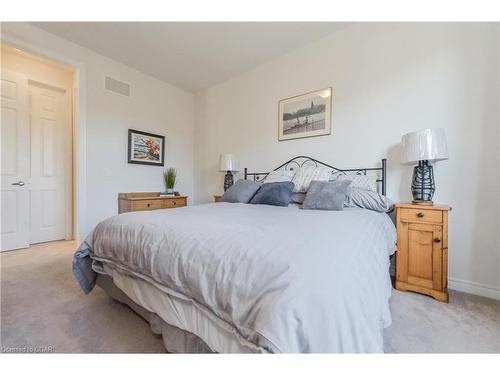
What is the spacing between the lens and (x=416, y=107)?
214 cm

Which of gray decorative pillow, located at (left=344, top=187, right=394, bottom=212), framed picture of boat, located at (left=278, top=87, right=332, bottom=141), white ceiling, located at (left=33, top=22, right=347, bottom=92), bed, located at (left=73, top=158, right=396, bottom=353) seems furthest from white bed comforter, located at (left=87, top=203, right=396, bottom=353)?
white ceiling, located at (left=33, top=22, right=347, bottom=92)

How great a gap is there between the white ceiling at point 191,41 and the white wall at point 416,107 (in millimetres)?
268

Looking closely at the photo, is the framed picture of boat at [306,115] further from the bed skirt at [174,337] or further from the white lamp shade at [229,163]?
the bed skirt at [174,337]

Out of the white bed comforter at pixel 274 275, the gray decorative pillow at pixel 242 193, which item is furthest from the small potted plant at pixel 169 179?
the white bed comforter at pixel 274 275

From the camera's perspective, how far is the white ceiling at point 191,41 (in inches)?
98.3

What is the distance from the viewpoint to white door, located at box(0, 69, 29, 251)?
296 cm

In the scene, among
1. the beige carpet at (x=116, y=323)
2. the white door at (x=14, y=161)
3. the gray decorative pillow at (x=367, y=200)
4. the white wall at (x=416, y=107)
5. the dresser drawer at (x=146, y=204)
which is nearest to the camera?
the beige carpet at (x=116, y=323)

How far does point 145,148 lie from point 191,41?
174cm

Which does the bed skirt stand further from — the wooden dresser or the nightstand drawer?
the wooden dresser

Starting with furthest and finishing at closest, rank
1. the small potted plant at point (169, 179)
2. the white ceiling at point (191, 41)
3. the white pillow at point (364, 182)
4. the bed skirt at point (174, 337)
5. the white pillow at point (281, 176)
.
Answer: the small potted plant at point (169, 179)
the white pillow at point (281, 176)
the white ceiling at point (191, 41)
the white pillow at point (364, 182)
the bed skirt at point (174, 337)

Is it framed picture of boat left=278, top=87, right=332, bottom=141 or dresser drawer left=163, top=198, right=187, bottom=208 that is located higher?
framed picture of boat left=278, top=87, right=332, bottom=141

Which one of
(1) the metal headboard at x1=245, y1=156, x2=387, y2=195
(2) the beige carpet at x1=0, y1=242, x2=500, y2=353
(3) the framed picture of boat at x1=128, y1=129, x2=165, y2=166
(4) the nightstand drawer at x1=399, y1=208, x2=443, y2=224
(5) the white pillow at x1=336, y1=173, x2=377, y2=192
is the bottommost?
(2) the beige carpet at x1=0, y1=242, x2=500, y2=353

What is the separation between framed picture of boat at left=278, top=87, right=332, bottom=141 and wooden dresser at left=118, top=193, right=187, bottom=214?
1956 mm
